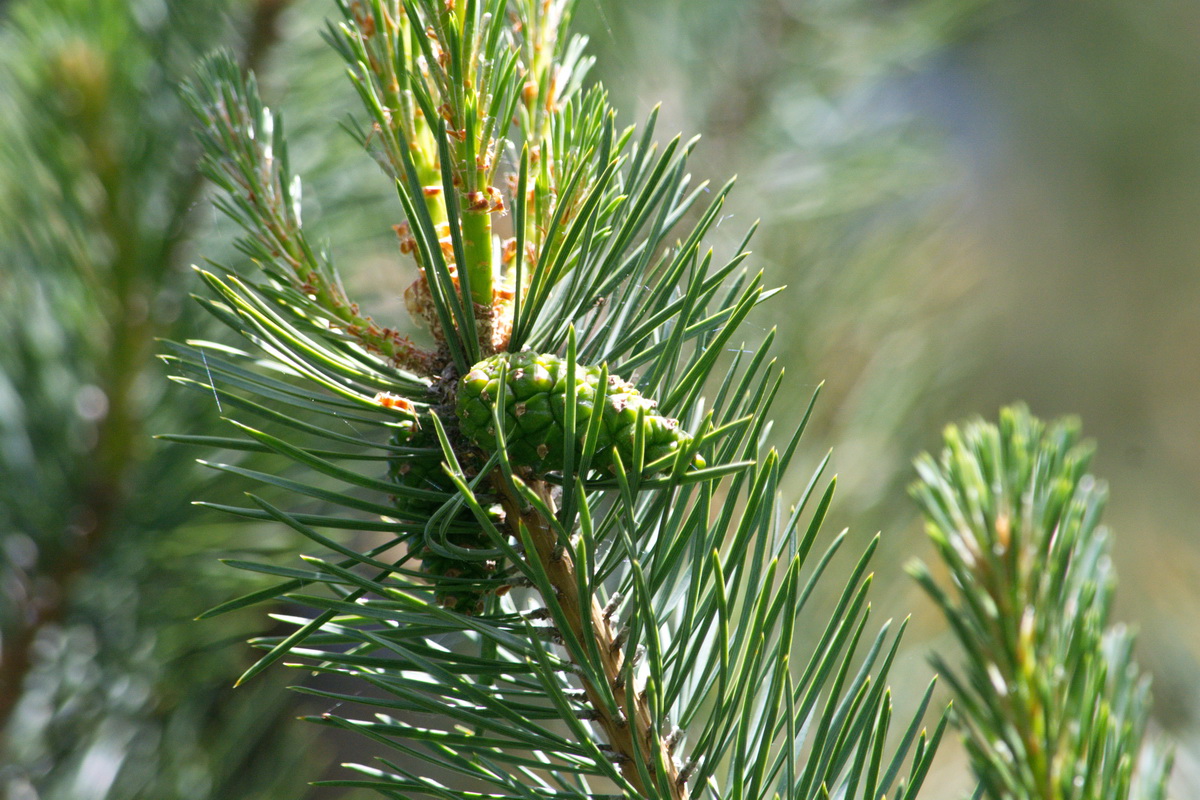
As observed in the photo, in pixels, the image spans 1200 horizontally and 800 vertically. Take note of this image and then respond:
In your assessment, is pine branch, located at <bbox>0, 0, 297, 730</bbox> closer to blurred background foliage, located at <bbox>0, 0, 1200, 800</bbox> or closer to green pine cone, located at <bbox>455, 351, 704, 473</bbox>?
blurred background foliage, located at <bbox>0, 0, 1200, 800</bbox>

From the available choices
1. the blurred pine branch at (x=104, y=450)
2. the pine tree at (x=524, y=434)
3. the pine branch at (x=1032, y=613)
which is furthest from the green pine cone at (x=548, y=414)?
the blurred pine branch at (x=104, y=450)

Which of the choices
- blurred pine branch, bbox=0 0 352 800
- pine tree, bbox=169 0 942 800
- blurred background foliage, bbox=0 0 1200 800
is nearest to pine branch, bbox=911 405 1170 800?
pine tree, bbox=169 0 942 800

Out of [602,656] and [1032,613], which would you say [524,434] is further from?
[1032,613]

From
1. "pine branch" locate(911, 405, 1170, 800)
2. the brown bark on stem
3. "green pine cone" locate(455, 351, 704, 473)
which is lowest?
the brown bark on stem

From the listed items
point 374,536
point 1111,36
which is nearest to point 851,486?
point 374,536

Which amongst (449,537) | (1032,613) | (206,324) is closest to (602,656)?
(449,537)

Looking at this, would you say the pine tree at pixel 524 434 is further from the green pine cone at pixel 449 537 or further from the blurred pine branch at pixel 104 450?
the blurred pine branch at pixel 104 450
